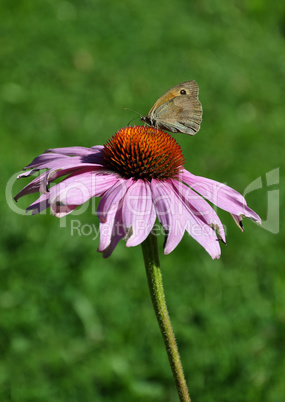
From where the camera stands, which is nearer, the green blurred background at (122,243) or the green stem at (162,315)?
the green stem at (162,315)

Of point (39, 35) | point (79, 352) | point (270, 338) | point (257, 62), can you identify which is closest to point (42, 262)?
point (79, 352)

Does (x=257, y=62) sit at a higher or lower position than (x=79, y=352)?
higher

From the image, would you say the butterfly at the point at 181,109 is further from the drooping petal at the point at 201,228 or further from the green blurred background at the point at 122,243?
the green blurred background at the point at 122,243

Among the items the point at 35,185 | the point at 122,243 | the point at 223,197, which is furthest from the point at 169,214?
→ the point at 122,243

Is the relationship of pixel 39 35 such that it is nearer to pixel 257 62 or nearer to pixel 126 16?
pixel 126 16

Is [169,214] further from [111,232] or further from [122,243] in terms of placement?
[122,243]

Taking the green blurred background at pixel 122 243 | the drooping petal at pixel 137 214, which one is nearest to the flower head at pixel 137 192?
the drooping petal at pixel 137 214
